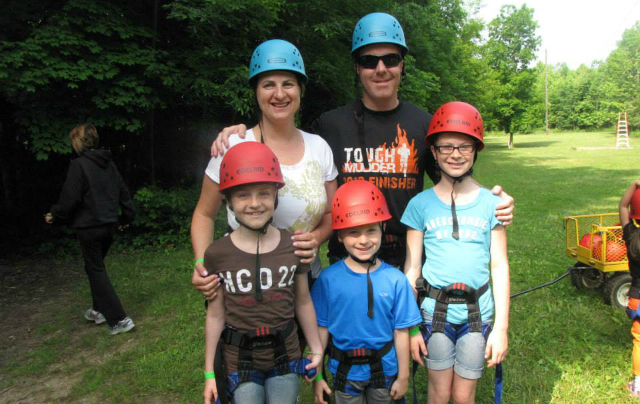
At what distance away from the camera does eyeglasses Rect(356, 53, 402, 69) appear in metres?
3.01

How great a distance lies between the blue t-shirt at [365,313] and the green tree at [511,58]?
153 ft

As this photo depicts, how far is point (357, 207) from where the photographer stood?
8.73 ft

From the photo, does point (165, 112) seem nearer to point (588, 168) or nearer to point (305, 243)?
point (305, 243)

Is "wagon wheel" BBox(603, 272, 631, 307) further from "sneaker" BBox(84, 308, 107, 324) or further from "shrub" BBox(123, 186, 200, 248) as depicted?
"shrub" BBox(123, 186, 200, 248)

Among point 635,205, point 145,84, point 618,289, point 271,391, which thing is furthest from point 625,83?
point 271,391

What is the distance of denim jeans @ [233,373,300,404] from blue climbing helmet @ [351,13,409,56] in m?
2.09

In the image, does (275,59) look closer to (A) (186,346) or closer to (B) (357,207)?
(B) (357,207)

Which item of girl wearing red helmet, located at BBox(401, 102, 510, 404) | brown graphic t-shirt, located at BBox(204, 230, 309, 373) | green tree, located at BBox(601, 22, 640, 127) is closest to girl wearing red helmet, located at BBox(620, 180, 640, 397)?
girl wearing red helmet, located at BBox(401, 102, 510, 404)

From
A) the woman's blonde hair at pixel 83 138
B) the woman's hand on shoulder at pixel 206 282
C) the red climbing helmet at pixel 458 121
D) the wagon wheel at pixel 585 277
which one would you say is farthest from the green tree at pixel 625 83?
the woman's hand on shoulder at pixel 206 282

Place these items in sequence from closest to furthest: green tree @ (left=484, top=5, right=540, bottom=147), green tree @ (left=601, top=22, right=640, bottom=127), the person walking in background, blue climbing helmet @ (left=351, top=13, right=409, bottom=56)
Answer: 1. blue climbing helmet @ (left=351, top=13, right=409, bottom=56)
2. the person walking in background
3. green tree @ (left=484, top=5, right=540, bottom=147)
4. green tree @ (left=601, top=22, right=640, bottom=127)

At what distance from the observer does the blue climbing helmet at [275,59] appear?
265 cm

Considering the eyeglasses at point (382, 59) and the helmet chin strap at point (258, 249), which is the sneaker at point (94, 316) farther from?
the eyeglasses at point (382, 59)

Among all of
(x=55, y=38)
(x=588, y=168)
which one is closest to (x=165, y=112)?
(x=55, y=38)

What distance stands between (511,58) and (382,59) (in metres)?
55.6
